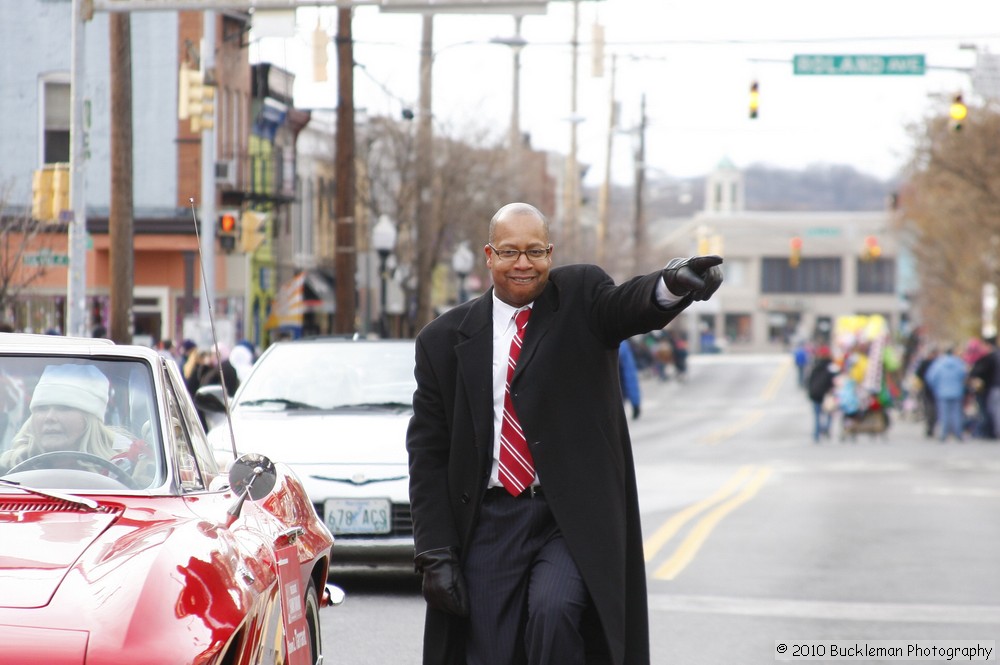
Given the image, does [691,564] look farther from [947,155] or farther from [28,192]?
[947,155]

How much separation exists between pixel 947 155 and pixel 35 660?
4008cm

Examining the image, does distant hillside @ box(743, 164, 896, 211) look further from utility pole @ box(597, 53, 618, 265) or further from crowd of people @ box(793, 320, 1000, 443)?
crowd of people @ box(793, 320, 1000, 443)

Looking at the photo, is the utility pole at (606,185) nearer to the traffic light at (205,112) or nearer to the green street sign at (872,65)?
the green street sign at (872,65)

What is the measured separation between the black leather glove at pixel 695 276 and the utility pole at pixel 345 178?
19926 mm

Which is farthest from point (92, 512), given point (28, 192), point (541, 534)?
point (28, 192)

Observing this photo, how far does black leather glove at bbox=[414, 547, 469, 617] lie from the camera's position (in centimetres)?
498

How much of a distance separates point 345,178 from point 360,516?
608 inches

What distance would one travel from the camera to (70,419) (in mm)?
5391

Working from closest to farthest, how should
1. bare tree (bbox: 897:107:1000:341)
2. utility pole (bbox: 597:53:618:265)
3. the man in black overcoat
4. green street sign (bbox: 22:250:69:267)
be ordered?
the man in black overcoat
green street sign (bbox: 22:250:69:267)
bare tree (bbox: 897:107:1000:341)
utility pole (bbox: 597:53:618:265)

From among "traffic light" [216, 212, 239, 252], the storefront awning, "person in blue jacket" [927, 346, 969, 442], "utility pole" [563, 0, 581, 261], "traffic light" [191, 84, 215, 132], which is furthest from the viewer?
"utility pole" [563, 0, 581, 261]

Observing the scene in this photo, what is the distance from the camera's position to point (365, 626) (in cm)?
899

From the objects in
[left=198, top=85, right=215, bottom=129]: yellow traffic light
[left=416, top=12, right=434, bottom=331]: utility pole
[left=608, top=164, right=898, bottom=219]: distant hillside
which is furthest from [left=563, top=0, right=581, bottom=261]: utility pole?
[left=608, top=164, right=898, bottom=219]: distant hillside

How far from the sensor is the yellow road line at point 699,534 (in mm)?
12070

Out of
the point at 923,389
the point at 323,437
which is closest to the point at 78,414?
the point at 323,437
